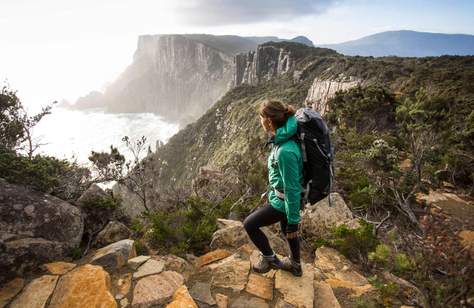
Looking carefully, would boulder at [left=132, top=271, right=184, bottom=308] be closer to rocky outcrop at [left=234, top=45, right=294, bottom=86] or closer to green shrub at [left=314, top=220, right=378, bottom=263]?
green shrub at [left=314, top=220, right=378, bottom=263]

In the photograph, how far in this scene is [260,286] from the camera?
3.68m

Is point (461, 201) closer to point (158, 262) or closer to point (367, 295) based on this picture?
point (367, 295)

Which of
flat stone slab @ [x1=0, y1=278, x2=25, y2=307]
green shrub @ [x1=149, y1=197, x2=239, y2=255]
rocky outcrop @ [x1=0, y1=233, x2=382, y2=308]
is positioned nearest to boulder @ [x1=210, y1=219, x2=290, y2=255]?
green shrub @ [x1=149, y1=197, x2=239, y2=255]

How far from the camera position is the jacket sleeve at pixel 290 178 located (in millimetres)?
2988

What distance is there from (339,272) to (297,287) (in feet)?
3.52

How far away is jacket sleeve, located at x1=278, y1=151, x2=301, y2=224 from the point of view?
2988mm

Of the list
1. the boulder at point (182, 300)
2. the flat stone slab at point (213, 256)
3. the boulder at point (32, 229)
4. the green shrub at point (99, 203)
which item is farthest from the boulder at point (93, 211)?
the boulder at point (182, 300)

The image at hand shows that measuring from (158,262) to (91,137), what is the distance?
459 feet

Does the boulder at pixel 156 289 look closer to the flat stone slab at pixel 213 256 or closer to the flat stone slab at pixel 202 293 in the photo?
the flat stone slab at pixel 202 293

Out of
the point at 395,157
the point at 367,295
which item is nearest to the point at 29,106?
the point at 367,295

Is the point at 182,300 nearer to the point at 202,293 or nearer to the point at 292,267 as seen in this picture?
the point at 202,293

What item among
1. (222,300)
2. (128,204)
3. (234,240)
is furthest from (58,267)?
(128,204)

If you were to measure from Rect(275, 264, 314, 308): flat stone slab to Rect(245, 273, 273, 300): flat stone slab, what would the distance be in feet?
0.34

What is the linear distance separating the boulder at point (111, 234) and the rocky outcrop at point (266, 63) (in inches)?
3289
